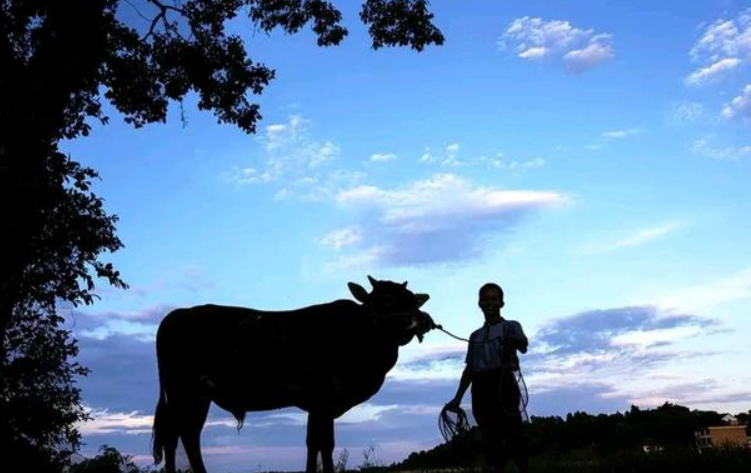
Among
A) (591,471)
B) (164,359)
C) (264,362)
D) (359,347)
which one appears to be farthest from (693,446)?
(164,359)

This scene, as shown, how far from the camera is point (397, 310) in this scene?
414 inches

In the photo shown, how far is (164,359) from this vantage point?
1179 cm

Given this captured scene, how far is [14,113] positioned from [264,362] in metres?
4.81

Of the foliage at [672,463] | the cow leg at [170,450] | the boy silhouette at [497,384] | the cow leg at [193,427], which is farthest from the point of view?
the foliage at [672,463]

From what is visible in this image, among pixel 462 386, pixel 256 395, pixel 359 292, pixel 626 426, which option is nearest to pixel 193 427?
pixel 256 395

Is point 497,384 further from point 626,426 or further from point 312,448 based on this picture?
point 626,426

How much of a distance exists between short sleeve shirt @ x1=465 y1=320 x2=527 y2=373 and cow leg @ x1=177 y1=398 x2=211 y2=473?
4.63m

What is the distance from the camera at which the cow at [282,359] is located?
1048cm

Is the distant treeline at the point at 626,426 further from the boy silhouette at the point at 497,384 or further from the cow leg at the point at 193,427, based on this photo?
the boy silhouette at the point at 497,384

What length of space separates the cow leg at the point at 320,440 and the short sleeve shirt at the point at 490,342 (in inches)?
93.4

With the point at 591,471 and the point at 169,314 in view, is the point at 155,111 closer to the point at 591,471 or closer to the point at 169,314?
the point at 169,314

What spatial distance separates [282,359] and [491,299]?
360 centimetres

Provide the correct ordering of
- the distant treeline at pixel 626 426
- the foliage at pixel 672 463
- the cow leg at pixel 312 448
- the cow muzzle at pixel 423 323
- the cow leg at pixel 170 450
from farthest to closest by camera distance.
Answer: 1. the distant treeline at pixel 626 426
2. the foliage at pixel 672 463
3. the cow leg at pixel 170 450
4. the cow muzzle at pixel 423 323
5. the cow leg at pixel 312 448

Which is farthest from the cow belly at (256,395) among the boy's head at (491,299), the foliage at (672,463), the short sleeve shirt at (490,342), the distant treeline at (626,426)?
the distant treeline at (626,426)
